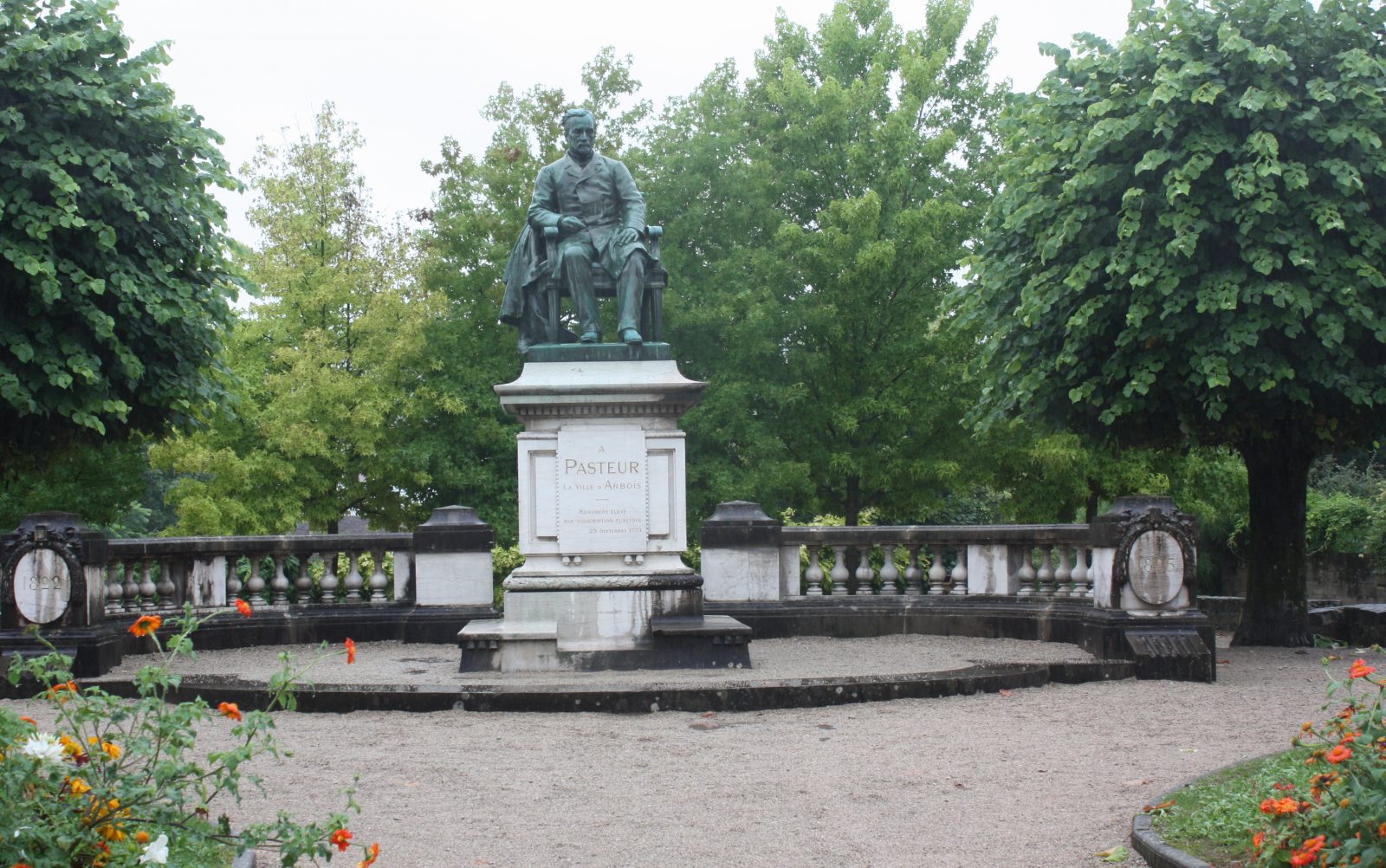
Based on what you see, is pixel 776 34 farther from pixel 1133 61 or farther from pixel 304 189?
pixel 1133 61

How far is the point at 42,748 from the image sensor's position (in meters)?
4.07

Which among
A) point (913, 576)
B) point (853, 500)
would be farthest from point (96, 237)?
point (853, 500)

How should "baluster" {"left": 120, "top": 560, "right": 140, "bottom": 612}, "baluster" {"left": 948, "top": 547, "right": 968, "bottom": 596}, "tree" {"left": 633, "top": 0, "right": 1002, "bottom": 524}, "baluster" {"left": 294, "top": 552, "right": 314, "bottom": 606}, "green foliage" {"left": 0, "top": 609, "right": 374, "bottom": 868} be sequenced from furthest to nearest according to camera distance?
1. "tree" {"left": 633, "top": 0, "right": 1002, "bottom": 524}
2. "baluster" {"left": 948, "top": 547, "right": 968, "bottom": 596}
3. "baluster" {"left": 294, "top": 552, "right": 314, "bottom": 606}
4. "baluster" {"left": 120, "top": 560, "right": 140, "bottom": 612}
5. "green foliage" {"left": 0, "top": 609, "right": 374, "bottom": 868}

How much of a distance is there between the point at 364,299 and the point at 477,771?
76.3ft

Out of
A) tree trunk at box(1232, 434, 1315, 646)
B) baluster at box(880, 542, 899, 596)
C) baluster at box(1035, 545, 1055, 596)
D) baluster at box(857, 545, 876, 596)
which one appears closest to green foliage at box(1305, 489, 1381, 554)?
tree trunk at box(1232, 434, 1315, 646)

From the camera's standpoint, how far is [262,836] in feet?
14.3

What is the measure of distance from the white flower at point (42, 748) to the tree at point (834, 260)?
74.9 ft

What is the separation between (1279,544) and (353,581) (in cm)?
927

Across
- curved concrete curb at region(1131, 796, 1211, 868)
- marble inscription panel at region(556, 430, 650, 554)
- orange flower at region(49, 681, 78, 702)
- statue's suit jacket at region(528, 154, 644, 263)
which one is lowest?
curved concrete curb at region(1131, 796, 1211, 868)

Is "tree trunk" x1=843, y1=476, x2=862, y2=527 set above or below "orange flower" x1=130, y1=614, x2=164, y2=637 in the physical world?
above

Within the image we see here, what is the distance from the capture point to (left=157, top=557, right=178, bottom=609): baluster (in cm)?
1411

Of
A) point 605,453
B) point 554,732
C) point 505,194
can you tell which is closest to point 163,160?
point 605,453

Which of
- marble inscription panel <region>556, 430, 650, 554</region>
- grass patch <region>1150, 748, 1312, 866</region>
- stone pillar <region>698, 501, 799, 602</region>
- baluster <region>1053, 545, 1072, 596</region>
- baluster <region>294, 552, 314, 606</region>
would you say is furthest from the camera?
baluster <region>294, 552, 314, 606</region>

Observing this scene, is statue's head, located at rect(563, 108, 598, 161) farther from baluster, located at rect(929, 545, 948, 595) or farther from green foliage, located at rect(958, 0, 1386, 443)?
baluster, located at rect(929, 545, 948, 595)
